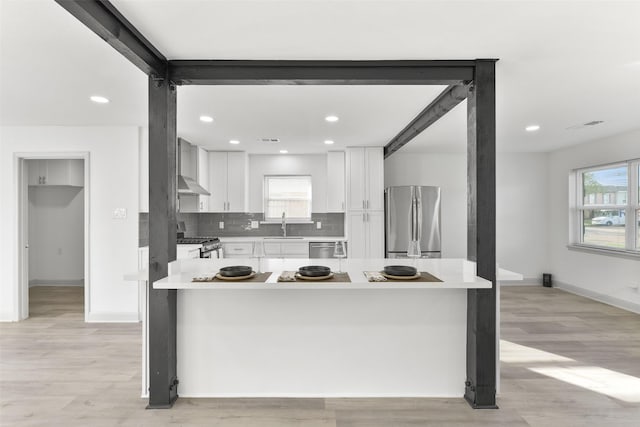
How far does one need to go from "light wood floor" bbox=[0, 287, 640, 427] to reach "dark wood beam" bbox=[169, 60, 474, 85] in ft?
7.48

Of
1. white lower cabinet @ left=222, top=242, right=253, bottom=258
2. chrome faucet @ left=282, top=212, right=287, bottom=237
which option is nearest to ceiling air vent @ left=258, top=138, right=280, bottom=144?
chrome faucet @ left=282, top=212, right=287, bottom=237

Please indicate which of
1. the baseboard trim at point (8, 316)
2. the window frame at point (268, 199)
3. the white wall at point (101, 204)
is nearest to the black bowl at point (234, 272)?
the white wall at point (101, 204)

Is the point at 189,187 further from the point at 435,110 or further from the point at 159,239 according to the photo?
the point at 435,110

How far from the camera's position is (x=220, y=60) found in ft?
8.46

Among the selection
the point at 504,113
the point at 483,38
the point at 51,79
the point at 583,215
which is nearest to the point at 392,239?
the point at 504,113

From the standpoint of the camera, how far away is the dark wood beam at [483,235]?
2490mm

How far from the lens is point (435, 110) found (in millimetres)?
3506

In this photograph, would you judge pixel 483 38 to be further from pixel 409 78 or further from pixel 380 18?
pixel 380 18

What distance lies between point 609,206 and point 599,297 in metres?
1.34

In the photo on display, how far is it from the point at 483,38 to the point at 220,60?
1733mm

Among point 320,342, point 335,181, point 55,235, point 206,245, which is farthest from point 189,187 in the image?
point 55,235

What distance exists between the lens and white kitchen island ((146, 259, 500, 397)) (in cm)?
265

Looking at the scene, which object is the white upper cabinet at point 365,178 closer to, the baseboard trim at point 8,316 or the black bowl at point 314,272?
the black bowl at point 314,272

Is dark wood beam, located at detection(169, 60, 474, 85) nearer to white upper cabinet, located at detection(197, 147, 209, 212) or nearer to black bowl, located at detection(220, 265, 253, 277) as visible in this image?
black bowl, located at detection(220, 265, 253, 277)
